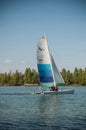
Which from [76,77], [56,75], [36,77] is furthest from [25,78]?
[56,75]

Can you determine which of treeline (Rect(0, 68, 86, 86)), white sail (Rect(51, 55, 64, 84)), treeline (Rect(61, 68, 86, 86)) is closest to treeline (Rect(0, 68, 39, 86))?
treeline (Rect(0, 68, 86, 86))

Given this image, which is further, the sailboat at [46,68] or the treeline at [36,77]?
the treeline at [36,77]

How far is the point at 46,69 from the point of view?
8550cm

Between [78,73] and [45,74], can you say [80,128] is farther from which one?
[78,73]

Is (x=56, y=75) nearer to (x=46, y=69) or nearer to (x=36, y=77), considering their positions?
(x=46, y=69)

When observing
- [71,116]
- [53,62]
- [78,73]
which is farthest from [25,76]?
[71,116]

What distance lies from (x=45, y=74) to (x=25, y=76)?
10374 centimetres

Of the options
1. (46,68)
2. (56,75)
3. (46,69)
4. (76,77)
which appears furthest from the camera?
(76,77)

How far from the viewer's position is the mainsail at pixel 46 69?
83463 millimetres

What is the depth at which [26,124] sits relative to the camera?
3384 cm

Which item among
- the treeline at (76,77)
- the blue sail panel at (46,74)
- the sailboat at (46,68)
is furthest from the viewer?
the treeline at (76,77)

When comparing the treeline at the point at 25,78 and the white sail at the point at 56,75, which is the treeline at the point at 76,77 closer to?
the treeline at the point at 25,78

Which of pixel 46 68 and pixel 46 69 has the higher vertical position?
pixel 46 68

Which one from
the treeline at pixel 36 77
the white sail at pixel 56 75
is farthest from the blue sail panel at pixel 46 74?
the treeline at pixel 36 77
